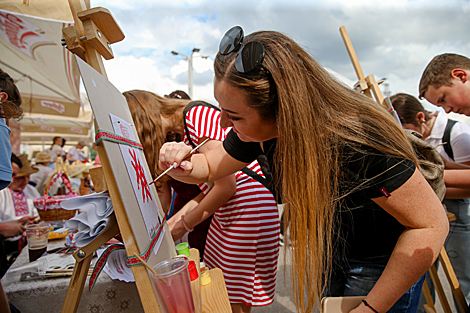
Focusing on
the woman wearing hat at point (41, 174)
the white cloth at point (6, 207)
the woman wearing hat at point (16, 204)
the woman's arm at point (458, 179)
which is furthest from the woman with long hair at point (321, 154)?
the woman wearing hat at point (41, 174)

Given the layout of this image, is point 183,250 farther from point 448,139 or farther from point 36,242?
point 448,139

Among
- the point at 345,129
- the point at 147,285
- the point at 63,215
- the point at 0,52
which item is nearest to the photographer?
the point at 147,285

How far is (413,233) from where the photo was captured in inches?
28.0

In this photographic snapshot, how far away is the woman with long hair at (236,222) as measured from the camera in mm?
1262

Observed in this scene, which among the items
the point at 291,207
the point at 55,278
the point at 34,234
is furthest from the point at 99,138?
the point at 34,234

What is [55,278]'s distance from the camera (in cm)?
104

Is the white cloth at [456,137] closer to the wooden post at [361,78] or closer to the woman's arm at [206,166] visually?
the wooden post at [361,78]

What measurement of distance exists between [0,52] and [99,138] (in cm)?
352

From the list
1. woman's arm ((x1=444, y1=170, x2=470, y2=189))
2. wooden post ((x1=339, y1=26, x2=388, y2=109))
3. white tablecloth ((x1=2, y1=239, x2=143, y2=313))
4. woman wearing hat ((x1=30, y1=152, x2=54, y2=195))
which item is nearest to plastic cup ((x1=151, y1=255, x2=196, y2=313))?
white tablecloth ((x1=2, y1=239, x2=143, y2=313))

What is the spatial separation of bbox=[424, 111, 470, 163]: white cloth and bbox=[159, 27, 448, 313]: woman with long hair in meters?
1.42

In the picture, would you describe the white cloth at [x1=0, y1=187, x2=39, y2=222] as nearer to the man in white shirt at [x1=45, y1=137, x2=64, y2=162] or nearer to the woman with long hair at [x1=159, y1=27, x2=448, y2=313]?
the woman with long hair at [x1=159, y1=27, x2=448, y2=313]

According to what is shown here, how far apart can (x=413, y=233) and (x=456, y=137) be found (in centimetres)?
156

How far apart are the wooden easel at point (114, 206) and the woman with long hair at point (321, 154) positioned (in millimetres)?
300

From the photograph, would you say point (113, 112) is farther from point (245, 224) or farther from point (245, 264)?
point (245, 264)
